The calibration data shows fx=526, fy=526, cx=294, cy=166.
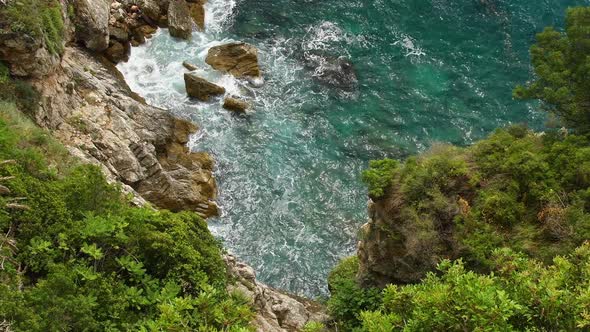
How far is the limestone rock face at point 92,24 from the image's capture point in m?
28.3

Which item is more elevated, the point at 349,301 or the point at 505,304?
the point at 505,304

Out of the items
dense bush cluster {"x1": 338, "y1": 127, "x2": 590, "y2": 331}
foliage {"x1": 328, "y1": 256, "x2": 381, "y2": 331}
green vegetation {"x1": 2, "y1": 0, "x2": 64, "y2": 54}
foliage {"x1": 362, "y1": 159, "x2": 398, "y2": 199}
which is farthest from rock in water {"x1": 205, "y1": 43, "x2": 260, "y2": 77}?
foliage {"x1": 328, "y1": 256, "x2": 381, "y2": 331}

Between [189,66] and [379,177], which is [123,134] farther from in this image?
[379,177]

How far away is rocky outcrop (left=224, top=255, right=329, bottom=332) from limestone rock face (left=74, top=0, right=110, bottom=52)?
642 inches

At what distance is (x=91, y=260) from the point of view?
13.4 metres

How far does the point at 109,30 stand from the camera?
31484mm

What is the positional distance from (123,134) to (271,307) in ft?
36.3

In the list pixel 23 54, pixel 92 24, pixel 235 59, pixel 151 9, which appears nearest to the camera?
pixel 23 54

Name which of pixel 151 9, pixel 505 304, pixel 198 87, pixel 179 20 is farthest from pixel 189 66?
pixel 505 304

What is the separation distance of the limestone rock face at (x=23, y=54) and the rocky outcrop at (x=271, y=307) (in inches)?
423

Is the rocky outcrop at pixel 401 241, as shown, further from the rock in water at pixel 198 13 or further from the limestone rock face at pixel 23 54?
the rock in water at pixel 198 13

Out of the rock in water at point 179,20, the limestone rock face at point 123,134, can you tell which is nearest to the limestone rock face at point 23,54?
the limestone rock face at point 123,134

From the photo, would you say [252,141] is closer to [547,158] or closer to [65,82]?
[65,82]

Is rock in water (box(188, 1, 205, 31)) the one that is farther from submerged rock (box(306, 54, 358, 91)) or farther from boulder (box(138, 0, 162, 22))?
submerged rock (box(306, 54, 358, 91))
